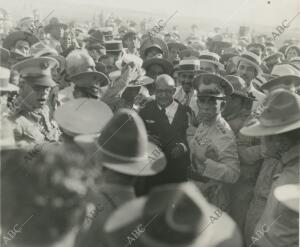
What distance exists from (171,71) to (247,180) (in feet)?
9.65

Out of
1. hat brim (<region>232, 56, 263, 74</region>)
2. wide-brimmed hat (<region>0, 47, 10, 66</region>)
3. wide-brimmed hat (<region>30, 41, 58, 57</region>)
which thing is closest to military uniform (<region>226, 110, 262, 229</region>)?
hat brim (<region>232, 56, 263, 74</region>)

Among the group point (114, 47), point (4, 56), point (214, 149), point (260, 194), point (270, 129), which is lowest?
point (114, 47)

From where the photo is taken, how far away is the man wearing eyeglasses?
140 inches

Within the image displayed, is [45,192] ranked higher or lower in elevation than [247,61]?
higher

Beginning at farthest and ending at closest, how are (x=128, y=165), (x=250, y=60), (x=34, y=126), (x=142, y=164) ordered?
(x=250, y=60) → (x=34, y=126) → (x=142, y=164) → (x=128, y=165)

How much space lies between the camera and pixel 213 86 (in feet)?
12.8

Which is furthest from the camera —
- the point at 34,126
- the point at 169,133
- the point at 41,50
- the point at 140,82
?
the point at 41,50

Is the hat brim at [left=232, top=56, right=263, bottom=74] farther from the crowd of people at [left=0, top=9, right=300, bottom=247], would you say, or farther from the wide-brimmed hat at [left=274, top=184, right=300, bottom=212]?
the wide-brimmed hat at [left=274, top=184, right=300, bottom=212]

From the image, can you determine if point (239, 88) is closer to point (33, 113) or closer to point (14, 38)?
point (33, 113)

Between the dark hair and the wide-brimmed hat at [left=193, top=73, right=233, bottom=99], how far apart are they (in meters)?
1.70

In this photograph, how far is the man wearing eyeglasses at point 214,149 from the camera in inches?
140

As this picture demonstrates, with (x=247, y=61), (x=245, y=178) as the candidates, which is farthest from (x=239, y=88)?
(x=247, y=61)

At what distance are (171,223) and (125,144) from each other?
1.69ft

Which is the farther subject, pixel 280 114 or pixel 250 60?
pixel 250 60
